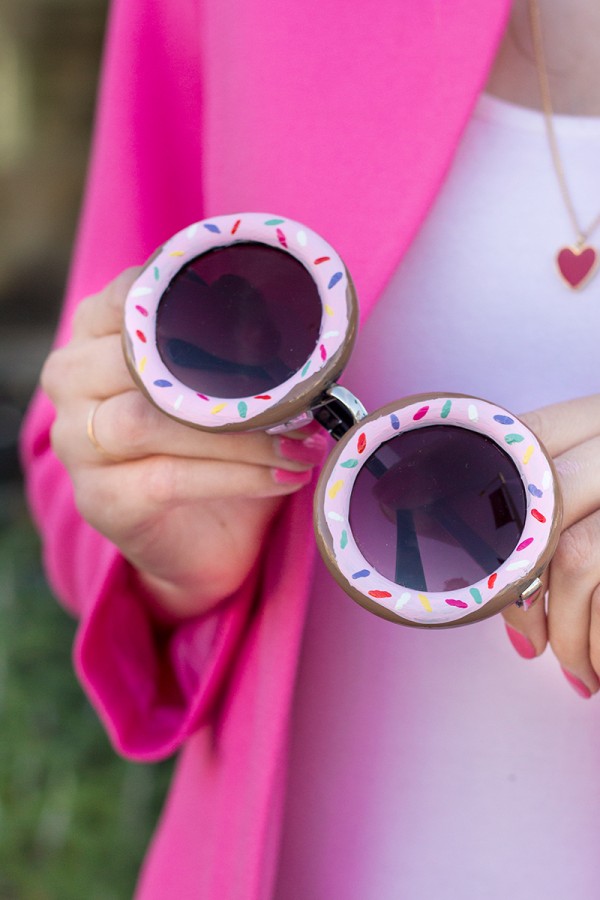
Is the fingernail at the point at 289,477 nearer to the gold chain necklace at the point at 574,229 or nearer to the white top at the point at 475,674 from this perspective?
the white top at the point at 475,674

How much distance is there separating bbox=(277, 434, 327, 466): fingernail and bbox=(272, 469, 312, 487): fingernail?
0.5 inches

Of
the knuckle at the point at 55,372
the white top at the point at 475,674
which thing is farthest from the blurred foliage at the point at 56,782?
the knuckle at the point at 55,372

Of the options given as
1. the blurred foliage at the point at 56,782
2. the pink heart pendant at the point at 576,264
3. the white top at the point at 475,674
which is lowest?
the blurred foliage at the point at 56,782

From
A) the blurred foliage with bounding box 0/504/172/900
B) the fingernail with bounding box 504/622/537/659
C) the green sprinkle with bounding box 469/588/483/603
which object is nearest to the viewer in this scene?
the green sprinkle with bounding box 469/588/483/603

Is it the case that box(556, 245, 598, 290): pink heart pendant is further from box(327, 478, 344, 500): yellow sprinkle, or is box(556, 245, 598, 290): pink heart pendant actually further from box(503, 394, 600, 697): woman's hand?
box(327, 478, 344, 500): yellow sprinkle

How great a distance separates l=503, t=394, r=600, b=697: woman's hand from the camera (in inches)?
25.5

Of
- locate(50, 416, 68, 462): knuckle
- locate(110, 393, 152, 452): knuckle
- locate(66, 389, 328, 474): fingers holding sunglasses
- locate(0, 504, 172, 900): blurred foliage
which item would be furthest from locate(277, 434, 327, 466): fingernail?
locate(0, 504, 172, 900): blurred foliage

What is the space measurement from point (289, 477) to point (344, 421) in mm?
88

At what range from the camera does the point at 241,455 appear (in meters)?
0.72

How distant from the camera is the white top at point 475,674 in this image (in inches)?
31.4

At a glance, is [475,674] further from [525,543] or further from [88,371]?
[88,371]

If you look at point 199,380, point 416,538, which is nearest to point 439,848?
point 416,538

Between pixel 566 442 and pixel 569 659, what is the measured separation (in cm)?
16

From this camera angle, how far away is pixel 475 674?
2.66ft
